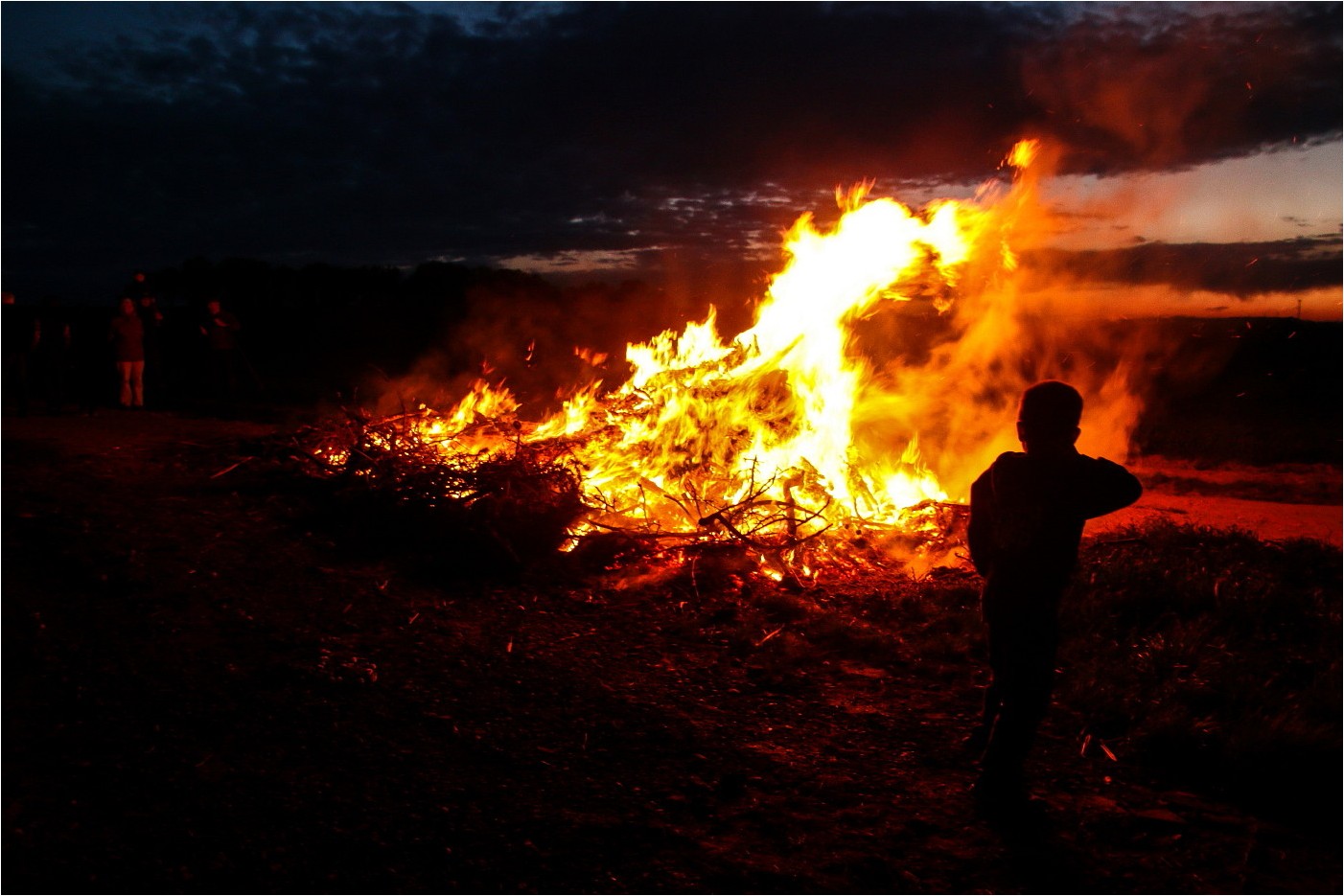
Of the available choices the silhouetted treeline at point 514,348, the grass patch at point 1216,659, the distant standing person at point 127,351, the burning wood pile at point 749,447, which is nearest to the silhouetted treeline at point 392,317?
the silhouetted treeline at point 514,348

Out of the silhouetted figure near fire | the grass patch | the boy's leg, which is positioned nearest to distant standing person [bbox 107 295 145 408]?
the grass patch

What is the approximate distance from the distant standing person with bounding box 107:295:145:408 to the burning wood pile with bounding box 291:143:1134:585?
237 inches

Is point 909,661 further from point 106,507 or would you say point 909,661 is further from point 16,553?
point 106,507

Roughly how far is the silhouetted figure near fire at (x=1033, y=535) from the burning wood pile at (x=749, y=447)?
3085mm

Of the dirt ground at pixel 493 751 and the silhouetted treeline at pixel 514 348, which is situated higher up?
the silhouetted treeline at pixel 514 348

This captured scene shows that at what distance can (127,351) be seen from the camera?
1272 centimetres

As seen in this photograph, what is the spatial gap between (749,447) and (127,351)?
Answer: 33.4 feet

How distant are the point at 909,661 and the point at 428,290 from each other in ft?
107

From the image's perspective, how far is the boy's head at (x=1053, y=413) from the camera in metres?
3.30

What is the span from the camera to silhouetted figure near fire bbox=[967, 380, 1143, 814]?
10.9 ft

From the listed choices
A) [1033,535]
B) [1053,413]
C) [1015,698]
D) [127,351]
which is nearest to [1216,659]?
[1015,698]

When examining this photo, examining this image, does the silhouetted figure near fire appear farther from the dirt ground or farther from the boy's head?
the dirt ground

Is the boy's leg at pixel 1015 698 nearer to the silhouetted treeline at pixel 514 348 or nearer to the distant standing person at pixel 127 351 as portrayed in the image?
the silhouetted treeline at pixel 514 348

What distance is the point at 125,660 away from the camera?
14.8 ft
